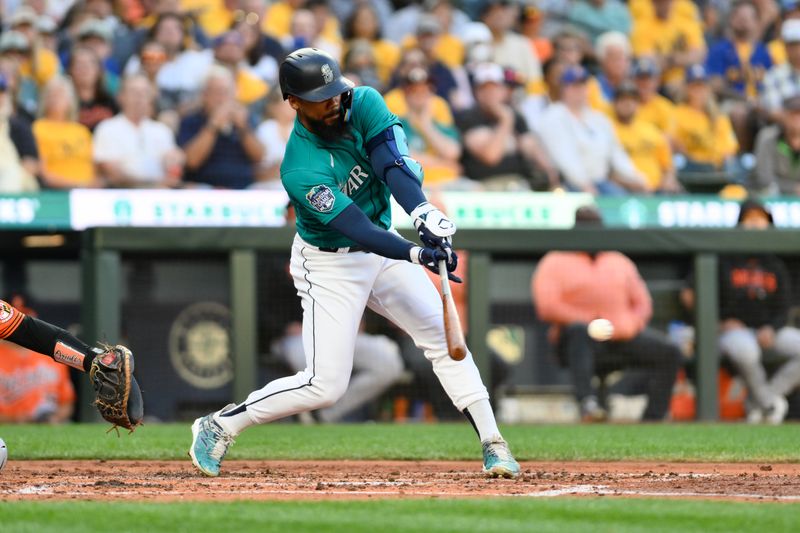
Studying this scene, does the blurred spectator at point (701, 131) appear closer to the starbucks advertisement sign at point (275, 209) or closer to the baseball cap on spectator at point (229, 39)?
Result: the starbucks advertisement sign at point (275, 209)

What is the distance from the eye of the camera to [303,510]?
4.60m

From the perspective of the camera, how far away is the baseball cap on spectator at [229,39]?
38.8 ft

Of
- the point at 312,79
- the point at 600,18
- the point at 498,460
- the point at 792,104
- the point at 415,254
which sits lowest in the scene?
the point at 498,460

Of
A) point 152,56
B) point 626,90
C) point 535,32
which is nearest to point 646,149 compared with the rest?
point 626,90

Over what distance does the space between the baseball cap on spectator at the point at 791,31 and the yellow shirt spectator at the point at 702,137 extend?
1.68 meters

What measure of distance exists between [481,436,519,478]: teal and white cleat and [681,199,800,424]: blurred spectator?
4623 millimetres


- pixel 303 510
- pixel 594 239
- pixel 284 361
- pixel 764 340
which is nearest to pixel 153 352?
pixel 284 361

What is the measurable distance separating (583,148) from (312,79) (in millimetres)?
6878

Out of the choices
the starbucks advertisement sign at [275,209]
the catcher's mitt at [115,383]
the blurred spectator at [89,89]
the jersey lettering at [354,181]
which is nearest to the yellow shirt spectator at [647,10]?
the starbucks advertisement sign at [275,209]

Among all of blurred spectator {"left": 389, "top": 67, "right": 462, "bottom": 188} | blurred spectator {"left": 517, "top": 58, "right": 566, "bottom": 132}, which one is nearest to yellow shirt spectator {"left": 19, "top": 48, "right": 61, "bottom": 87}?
blurred spectator {"left": 389, "top": 67, "right": 462, "bottom": 188}

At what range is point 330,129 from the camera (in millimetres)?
5652

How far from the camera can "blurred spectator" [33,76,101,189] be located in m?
10.5

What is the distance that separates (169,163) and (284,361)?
2.04m

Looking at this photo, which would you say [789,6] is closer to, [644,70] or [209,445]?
[644,70]
